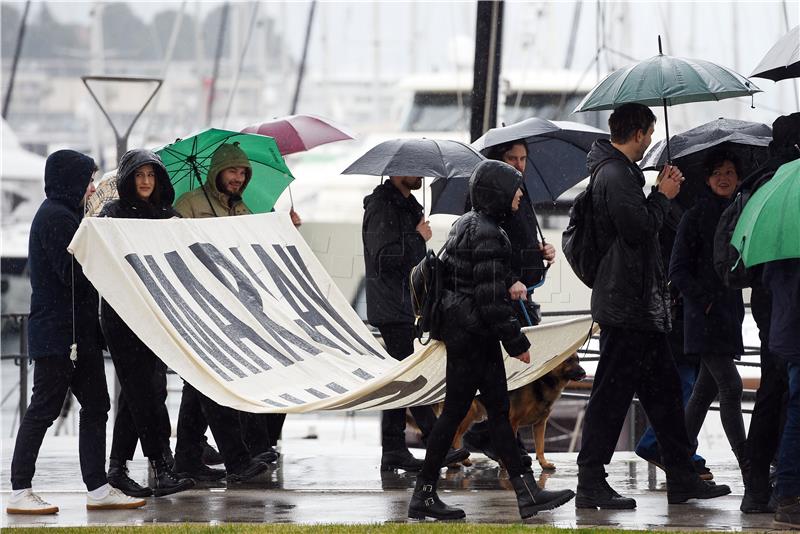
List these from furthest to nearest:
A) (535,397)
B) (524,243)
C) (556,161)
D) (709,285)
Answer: (556,161)
(535,397)
(524,243)
(709,285)

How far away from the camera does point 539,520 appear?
25.6 ft

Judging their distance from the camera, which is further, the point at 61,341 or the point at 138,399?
the point at 138,399

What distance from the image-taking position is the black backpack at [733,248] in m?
7.63

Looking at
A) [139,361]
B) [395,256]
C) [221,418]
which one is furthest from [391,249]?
[139,361]

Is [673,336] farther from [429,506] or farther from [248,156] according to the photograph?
[248,156]

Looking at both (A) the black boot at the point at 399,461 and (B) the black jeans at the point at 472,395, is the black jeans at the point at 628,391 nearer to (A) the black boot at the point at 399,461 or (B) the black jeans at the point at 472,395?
(B) the black jeans at the point at 472,395

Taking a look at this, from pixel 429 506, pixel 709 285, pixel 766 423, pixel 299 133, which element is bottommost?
pixel 429 506

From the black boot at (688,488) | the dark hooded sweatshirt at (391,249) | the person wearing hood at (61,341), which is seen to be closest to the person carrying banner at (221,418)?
the dark hooded sweatshirt at (391,249)

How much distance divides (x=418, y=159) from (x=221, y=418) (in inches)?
79.7

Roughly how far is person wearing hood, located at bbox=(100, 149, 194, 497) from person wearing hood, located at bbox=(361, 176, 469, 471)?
1.36 meters

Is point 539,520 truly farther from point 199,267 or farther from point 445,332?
point 199,267

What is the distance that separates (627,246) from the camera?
7.89 metres

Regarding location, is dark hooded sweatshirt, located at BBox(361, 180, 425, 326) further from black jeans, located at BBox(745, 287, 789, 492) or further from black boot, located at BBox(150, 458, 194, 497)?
black jeans, located at BBox(745, 287, 789, 492)

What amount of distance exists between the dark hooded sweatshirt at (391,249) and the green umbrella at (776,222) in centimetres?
274
